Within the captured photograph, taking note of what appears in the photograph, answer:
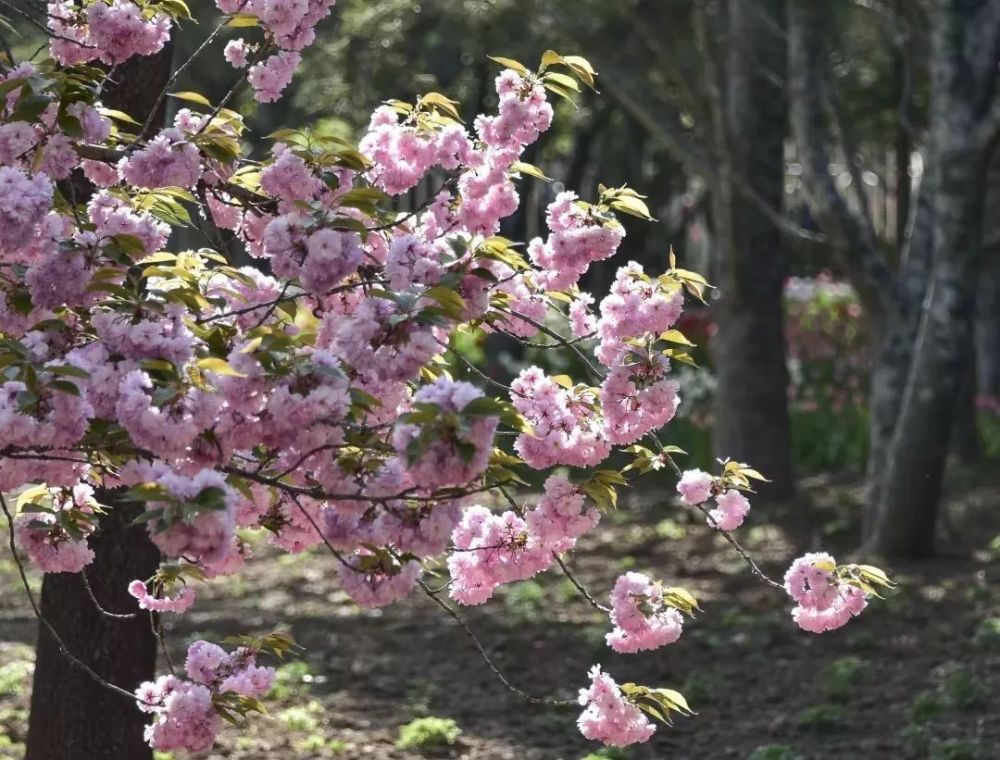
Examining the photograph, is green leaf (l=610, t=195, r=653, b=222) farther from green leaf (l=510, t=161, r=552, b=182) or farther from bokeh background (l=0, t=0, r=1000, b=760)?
bokeh background (l=0, t=0, r=1000, b=760)

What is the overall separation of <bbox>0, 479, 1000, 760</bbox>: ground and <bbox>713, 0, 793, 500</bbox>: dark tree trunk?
864 millimetres

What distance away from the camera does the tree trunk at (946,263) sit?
27.3 feet

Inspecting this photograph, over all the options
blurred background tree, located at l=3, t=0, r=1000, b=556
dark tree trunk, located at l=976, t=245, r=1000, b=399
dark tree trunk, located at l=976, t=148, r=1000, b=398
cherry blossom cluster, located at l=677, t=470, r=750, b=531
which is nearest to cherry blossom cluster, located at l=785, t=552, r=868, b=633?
cherry blossom cluster, located at l=677, t=470, r=750, b=531

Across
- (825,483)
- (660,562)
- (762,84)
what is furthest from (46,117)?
(825,483)

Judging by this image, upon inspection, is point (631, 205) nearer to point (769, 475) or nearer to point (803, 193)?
point (769, 475)

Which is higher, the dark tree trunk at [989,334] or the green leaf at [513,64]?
the dark tree trunk at [989,334]

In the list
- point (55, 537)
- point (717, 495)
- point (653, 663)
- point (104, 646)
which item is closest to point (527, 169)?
point (717, 495)

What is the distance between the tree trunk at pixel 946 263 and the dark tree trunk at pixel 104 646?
4.83 meters

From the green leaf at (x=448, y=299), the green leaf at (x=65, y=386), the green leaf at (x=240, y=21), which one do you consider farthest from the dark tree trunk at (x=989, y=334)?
the green leaf at (x=65, y=386)

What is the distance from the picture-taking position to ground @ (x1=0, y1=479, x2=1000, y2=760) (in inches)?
238

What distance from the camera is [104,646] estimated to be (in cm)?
486

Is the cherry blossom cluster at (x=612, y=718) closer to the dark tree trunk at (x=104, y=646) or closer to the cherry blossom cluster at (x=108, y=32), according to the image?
the dark tree trunk at (x=104, y=646)

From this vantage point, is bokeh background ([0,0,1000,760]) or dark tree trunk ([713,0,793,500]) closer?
bokeh background ([0,0,1000,760])

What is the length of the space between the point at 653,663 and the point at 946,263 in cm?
275
